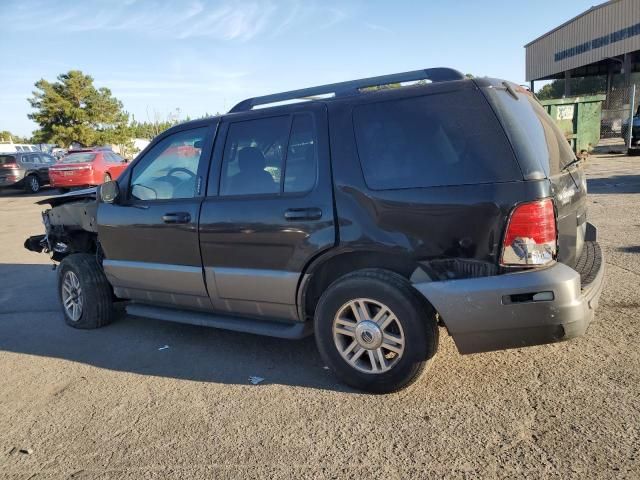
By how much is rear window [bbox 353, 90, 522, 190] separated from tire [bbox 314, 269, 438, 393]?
2.09 feet

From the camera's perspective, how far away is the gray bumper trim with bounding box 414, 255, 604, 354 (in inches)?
114

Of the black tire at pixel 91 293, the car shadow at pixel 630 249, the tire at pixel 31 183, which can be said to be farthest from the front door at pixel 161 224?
the tire at pixel 31 183

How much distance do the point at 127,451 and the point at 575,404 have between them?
2.59m

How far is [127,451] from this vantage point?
2.95 metres

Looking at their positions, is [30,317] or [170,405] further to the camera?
[30,317]

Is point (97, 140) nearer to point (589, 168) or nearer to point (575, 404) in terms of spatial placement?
point (589, 168)

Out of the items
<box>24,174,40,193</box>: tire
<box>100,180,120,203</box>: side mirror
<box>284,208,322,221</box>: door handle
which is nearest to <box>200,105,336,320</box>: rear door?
<box>284,208,322,221</box>: door handle

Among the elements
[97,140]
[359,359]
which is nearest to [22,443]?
[359,359]

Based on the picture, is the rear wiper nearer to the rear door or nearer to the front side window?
the rear door

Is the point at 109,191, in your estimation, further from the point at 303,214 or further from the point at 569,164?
the point at 569,164

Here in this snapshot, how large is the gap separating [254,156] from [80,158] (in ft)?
57.5

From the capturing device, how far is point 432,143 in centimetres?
317

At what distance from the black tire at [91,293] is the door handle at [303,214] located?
244cm

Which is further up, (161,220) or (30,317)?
(161,220)
